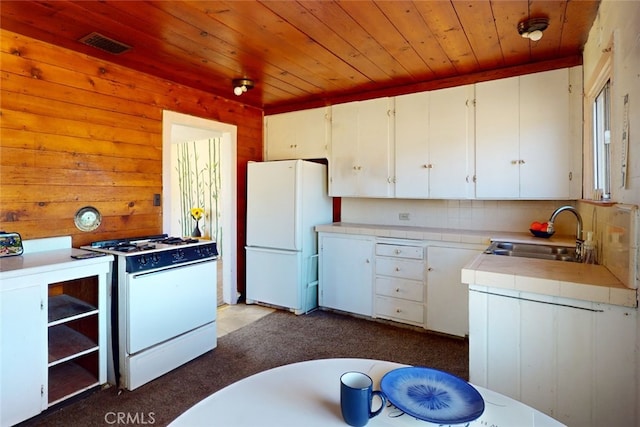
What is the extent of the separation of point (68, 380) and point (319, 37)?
2720 millimetres

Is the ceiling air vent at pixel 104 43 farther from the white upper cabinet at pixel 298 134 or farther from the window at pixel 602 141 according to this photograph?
the window at pixel 602 141

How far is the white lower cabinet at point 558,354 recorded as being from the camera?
141 cm

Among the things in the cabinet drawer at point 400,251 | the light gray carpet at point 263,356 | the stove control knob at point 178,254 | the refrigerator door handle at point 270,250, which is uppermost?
the stove control knob at point 178,254

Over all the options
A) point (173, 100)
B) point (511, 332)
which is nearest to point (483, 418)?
point (511, 332)

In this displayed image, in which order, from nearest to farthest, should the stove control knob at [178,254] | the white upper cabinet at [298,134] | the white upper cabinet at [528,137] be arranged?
the stove control knob at [178,254] → the white upper cabinet at [528,137] → the white upper cabinet at [298,134]

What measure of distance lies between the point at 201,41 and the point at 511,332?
2.51 metres

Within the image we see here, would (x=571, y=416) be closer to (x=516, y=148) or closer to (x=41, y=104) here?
(x=516, y=148)

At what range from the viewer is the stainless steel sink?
234 centimetres

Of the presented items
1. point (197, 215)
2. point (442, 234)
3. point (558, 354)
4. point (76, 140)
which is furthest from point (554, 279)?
point (197, 215)

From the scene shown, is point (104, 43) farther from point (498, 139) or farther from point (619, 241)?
point (619, 241)

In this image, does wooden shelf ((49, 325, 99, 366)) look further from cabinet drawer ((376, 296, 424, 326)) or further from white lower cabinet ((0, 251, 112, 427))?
cabinet drawer ((376, 296, 424, 326))

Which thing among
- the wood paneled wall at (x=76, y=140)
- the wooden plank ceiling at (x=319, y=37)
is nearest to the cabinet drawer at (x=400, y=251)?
the wooden plank ceiling at (x=319, y=37)

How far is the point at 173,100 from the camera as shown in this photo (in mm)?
3240

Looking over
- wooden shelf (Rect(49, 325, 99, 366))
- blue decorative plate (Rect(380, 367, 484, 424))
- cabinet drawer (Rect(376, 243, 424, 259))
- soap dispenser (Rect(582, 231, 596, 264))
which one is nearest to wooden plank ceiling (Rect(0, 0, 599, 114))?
soap dispenser (Rect(582, 231, 596, 264))
